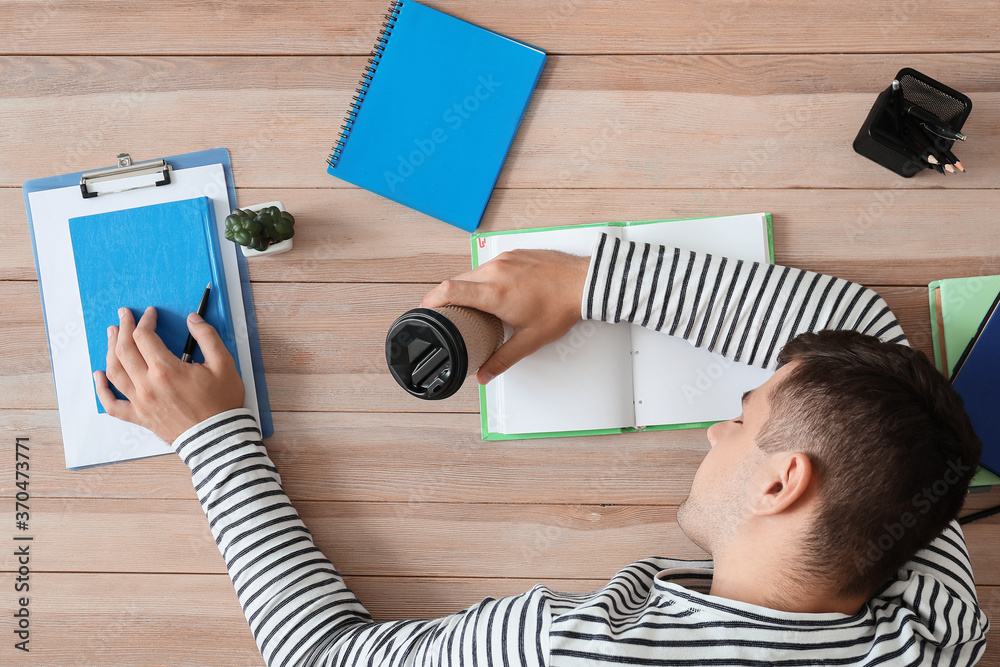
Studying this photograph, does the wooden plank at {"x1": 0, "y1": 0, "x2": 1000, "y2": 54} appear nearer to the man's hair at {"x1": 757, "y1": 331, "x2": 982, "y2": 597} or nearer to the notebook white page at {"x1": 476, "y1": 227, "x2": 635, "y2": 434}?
the notebook white page at {"x1": 476, "y1": 227, "x2": 635, "y2": 434}

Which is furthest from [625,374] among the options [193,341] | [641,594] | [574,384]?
[193,341]

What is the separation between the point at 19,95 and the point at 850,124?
1.26 metres

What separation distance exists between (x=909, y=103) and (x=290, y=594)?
3.39 feet

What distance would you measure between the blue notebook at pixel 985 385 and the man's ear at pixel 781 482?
425 millimetres

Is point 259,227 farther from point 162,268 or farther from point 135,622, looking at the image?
point 135,622

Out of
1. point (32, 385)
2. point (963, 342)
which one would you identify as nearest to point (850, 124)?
point (963, 342)

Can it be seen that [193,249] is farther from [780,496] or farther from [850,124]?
[850,124]

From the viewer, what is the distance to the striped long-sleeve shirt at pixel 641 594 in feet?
2.11

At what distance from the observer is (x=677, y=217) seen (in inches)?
36.7

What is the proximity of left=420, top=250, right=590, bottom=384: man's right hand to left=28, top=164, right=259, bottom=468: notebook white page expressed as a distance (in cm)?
33

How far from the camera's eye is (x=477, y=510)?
943 mm

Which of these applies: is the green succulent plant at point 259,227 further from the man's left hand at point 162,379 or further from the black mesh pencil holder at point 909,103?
the black mesh pencil holder at point 909,103

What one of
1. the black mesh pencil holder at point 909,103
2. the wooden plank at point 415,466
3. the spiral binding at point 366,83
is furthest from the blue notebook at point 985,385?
the spiral binding at point 366,83

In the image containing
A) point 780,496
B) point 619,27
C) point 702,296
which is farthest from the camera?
point 619,27
